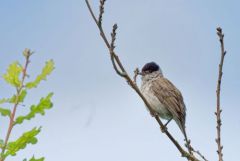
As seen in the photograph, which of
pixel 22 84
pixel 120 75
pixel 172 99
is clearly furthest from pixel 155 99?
pixel 22 84

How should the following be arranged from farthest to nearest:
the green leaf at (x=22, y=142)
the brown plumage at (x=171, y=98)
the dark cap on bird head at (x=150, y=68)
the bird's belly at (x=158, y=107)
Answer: the dark cap on bird head at (x=150, y=68)
the bird's belly at (x=158, y=107)
the brown plumage at (x=171, y=98)
the green leaf at (x=22, y=142)

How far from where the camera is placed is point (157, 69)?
14742 mm

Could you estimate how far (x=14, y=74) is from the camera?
9.21 ft

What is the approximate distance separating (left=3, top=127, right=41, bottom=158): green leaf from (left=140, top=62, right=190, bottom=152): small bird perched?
8788mm

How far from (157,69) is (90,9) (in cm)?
872

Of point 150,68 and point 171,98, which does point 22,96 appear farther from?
point 150,68

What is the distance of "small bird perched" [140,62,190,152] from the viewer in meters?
12.2

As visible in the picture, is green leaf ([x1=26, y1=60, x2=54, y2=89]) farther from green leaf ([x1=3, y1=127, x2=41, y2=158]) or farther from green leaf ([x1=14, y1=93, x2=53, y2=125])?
green leaf ([x1=3, y1=127, x2=41, y2=158])

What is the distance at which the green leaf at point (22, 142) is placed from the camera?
2781mm

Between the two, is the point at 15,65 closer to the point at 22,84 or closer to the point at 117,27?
the point at 22,84

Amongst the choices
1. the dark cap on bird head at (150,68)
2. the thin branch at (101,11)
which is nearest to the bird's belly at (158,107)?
the dark cap on bird head at (150,68)

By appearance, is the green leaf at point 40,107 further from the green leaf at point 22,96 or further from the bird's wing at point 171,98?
the bird's wing at point 171,98

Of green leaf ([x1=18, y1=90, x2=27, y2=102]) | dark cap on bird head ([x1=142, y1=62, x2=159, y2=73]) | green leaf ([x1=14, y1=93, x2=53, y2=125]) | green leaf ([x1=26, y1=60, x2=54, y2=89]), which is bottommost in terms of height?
green leaf ([x1=14, y1=93, x2=53, y2=125])

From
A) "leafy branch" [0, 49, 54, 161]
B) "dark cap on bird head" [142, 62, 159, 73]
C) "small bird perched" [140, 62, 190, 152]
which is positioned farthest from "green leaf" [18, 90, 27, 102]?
"dark cap on bird head" [142, 62, 159, 73]
